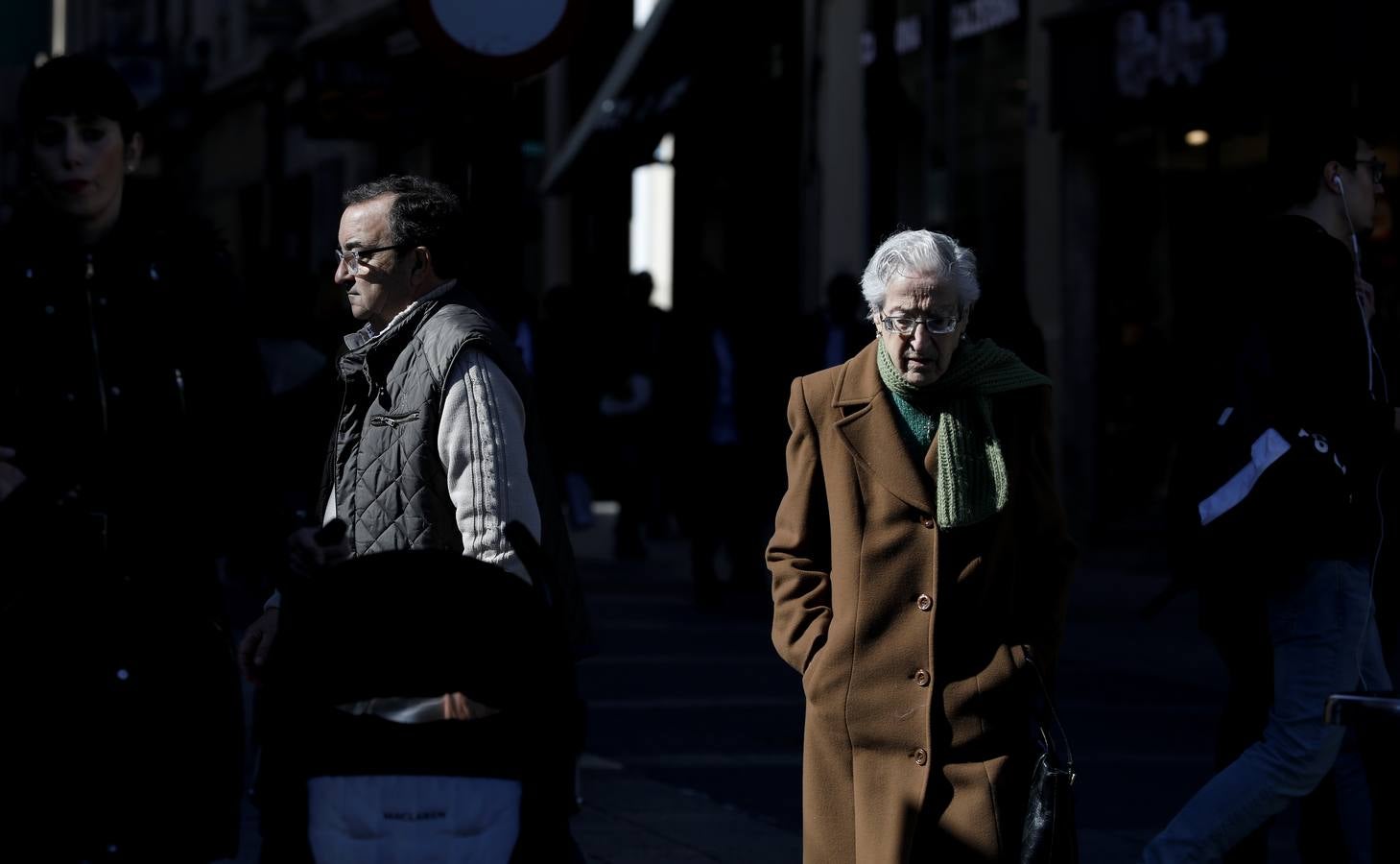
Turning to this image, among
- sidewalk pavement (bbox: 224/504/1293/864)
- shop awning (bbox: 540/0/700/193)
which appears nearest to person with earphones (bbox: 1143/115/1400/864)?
sidewalk pavement (bbox: 224/504/1293/864)

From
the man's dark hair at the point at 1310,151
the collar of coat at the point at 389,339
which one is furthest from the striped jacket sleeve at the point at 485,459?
the man's dark hair at the point at 1310,151

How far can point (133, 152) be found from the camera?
4980 millimetres

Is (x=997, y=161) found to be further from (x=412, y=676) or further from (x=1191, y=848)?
(x=412, y=676)

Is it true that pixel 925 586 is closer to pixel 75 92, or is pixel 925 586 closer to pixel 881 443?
pixel 881 443

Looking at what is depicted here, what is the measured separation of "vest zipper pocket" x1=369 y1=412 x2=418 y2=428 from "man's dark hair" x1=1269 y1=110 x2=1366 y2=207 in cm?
241

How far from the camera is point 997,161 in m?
20.8

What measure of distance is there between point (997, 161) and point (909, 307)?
52.4 ft

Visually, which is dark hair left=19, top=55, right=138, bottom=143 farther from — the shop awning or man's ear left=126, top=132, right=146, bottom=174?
the shop awning

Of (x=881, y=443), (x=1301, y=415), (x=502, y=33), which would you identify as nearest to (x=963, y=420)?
(x=881, y=443)

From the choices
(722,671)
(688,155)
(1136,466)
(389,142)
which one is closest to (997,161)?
(1136,466)

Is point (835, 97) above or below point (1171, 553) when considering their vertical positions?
above

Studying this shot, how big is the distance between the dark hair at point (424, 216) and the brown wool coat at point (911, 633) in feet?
2.57

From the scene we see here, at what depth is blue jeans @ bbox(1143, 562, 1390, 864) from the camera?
20.0ft

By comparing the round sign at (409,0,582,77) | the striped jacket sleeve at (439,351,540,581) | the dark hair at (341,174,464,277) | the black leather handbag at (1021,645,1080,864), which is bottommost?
the black leather handbag at (1021,645,1080,864)
